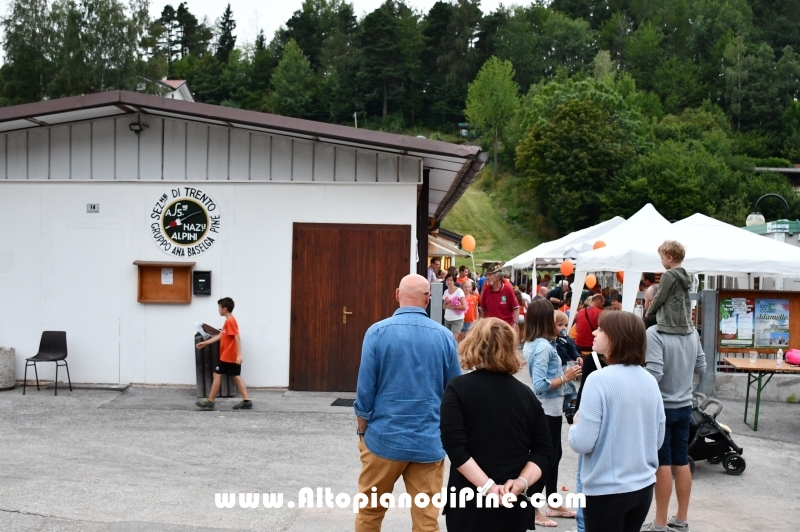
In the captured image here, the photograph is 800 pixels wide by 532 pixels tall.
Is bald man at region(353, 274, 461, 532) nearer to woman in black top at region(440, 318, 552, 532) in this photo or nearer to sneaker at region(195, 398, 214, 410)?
woman in black top at region(440, 318, 552, 532)

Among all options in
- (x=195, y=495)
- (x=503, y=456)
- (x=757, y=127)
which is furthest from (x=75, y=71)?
(x=757, y=127)

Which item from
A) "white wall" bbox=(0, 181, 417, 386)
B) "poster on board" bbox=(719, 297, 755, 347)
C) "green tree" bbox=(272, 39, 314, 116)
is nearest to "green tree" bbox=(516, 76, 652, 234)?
"green tree" bbox=(272, 39, 314, 116)

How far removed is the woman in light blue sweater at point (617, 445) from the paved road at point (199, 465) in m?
2.17

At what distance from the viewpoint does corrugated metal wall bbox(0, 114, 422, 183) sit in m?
11.4

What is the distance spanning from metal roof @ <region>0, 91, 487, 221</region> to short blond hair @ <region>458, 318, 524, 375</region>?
21.9ft

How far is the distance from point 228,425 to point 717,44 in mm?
108151

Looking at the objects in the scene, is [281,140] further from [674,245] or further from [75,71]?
[75,71]

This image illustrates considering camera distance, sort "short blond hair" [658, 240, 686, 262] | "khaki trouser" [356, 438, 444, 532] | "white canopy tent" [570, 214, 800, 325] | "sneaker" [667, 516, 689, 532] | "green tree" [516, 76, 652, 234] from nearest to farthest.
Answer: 1. "khaki trouser" [356, 438, 444, 532]
2. "sneaker" [667, 516, 689, 532]
3. "short blond hair" [658, 240, 686, 262]
4. "white canopy tent" [570, 214, 800, 325]
5. "green tree" [516, 76, 652, 234]

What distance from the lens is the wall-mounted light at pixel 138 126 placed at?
37.6ft

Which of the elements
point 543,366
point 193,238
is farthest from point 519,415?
point 193,238

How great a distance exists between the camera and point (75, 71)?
45.1 m

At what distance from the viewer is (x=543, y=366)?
19.1ft

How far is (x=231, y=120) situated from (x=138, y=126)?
4.96 feet

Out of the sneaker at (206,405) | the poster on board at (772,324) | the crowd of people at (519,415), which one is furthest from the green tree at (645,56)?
the crowd of people at (519,415)
